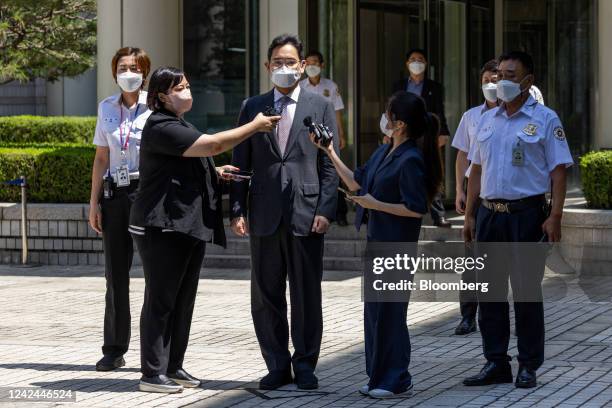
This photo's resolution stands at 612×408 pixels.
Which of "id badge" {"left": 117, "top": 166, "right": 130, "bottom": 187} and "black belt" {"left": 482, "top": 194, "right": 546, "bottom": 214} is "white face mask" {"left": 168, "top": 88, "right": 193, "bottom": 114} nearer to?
"id badge" {"left": 117, "top": 166, "right": 130, "bottom": 187}

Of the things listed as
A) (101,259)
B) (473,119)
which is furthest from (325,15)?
(473,119)

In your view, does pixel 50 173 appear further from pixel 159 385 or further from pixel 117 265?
pixel 159 385

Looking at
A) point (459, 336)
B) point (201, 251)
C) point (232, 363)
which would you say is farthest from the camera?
point (459, 336)

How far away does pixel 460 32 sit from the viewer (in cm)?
1761

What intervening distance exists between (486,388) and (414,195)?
1.27 metres

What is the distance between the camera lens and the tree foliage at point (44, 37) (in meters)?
19.6

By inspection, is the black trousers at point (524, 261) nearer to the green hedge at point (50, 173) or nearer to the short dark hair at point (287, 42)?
the short dark hair at point (287, 42)

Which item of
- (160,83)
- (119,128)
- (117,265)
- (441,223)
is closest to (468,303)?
(117,265)

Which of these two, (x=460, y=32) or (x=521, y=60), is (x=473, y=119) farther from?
(x=460, y=32)

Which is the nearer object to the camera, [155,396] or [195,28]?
[155,396]

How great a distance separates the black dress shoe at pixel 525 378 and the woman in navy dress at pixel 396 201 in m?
0.65

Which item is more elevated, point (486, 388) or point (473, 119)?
point (473, 119)

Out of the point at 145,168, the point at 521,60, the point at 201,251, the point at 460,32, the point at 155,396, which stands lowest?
the point at 155,396

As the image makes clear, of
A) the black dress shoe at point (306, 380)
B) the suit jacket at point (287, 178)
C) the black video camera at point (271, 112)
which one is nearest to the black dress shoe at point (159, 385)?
the black dress shoe at point (306, 380)
